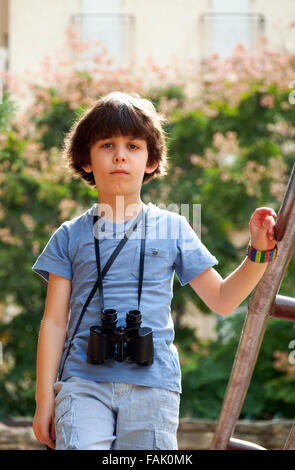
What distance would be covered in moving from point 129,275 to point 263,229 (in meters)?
0.36

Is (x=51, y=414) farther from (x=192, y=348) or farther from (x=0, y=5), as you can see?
(x=0, y=5)

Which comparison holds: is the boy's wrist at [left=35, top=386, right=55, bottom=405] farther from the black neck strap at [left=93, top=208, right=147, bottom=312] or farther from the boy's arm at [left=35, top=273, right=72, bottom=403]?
the black neck strap at [left=93, top=208, right=147, bottom=312]

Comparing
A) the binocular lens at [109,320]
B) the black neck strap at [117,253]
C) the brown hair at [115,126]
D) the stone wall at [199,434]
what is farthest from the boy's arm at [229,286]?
the stone wall at [199,434]

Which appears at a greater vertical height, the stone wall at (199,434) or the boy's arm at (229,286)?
the boy's arm at (229,286)

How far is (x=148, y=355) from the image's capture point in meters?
1.60

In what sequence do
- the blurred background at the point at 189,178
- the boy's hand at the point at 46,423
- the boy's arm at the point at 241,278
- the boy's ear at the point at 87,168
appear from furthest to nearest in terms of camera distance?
the blurred background at the point at 189,178, the boy's ear at the point at 87,168, the boy's hand at the point at 46,423, the boy's arm at the point at 241,278

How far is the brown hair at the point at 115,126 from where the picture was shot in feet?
5.87

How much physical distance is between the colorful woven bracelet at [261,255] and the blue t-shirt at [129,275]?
0.21 meters

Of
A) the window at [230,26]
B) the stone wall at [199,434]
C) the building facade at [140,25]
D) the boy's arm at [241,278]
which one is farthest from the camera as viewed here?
the window at [230,26]

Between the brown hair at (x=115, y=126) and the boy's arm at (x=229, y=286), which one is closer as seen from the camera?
the boy's arm at (x=229, y=286)

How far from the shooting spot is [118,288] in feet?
5.56

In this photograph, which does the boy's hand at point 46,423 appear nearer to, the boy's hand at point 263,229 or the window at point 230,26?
the boy's hand at point 263,229

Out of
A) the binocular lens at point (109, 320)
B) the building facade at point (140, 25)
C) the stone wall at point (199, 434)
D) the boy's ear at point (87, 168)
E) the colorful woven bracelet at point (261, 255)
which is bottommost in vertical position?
the stone wall at point (199, 434)

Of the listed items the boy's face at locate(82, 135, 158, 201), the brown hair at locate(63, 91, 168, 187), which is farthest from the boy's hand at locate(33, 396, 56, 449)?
the brown hair at locate(63, 91, 168, 187)
